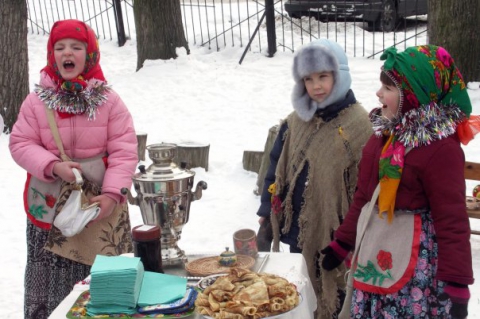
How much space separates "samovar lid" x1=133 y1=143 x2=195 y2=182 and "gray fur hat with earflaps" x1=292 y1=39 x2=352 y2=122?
84 centimetres

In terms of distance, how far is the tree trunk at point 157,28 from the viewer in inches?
394

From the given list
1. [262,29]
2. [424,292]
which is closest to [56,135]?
[424,292]

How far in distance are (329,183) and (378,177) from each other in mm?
540

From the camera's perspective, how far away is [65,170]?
131 inches

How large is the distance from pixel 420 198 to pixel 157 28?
7.72 meters

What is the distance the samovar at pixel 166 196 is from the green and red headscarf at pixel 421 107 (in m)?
0.72

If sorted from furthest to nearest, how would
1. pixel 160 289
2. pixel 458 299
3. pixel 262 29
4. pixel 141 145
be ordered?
pixel 262 29 → pixel 141 145 → pixel 458 299 → pixel 160 289

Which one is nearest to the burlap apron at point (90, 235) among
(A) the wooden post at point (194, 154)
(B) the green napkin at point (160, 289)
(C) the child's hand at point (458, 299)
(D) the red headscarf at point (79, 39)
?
(D) the red headscarf at point (79, 39)

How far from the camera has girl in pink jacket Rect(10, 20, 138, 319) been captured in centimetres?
341

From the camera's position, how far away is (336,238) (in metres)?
3.11

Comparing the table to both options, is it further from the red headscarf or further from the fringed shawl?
the red headscarf

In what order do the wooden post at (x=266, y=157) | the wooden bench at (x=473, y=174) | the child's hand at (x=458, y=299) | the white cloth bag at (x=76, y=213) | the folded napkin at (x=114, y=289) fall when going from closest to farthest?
→ 1. the folded napkin at (x=114, y=289)
2. the child's hand at (x=458, y=299)
3. the white cloth bag at (x=76, y=213)
4. the wooden bench at (x=473, y=174)
5. the wooden post at (x=266, y=157)

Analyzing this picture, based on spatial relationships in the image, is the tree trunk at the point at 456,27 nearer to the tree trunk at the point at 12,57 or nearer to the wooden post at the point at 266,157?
the wooden post at the point at 266,157

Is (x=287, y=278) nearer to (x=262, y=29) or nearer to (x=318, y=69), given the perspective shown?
(x=318, y=69)
